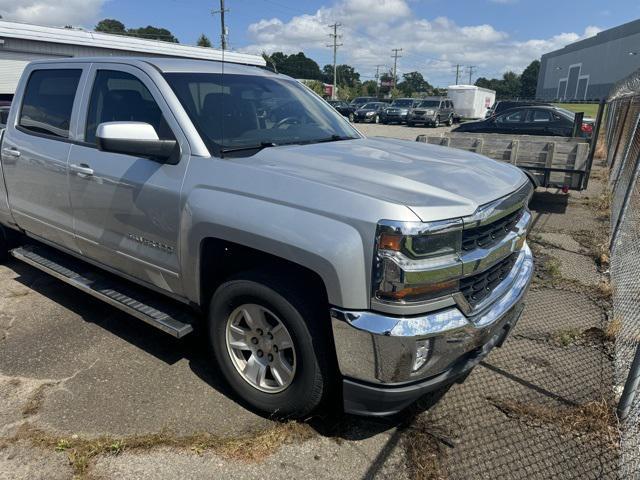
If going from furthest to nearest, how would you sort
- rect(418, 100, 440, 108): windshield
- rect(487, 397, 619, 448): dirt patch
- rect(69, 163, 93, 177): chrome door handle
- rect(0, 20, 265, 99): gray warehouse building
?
rect(418, 100, 440, 108): windshield, rect(0, 20, 265, 99): gray warehouse building, rect(69, 163, 93, 177): chrome door handle, rect(487, 397, 619, 448): dirt patch

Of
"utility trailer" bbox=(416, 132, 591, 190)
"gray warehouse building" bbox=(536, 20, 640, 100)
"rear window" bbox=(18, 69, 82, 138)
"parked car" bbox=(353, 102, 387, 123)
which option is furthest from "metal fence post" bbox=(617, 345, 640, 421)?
"gray warehouse building" bbox=(536, 20, 640, 100)

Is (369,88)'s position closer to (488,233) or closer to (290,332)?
(488,233)

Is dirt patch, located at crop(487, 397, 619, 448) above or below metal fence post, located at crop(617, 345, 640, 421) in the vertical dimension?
below

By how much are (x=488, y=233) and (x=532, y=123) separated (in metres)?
15.9

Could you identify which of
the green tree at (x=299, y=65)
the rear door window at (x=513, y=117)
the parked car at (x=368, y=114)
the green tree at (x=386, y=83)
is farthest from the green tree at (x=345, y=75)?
the rear door window at (x=513, y=117)

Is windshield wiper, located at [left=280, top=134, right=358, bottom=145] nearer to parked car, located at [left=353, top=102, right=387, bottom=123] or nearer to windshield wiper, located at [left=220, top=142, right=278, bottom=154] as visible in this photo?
windshield wiper, located at [left=220, top=142, right=278, bottom=154]

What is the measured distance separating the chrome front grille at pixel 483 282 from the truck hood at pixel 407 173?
1.18 feet

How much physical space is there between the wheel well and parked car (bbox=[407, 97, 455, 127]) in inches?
1295

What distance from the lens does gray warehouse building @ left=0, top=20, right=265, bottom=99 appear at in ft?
73.2

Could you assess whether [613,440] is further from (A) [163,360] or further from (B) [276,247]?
(A) [163,360]

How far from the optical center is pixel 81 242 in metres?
3.76

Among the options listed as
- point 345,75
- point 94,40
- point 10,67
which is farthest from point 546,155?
point 345,75

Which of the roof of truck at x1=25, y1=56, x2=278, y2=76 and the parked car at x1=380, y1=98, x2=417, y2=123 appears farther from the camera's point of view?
the parked car at x1=380, y1=98, x2=417, y2=123

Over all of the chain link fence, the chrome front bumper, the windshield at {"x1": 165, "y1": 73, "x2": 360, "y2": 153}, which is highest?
the windshield at {"x1": 165, "y1": 73, "x2": 360, "y2": 153}
